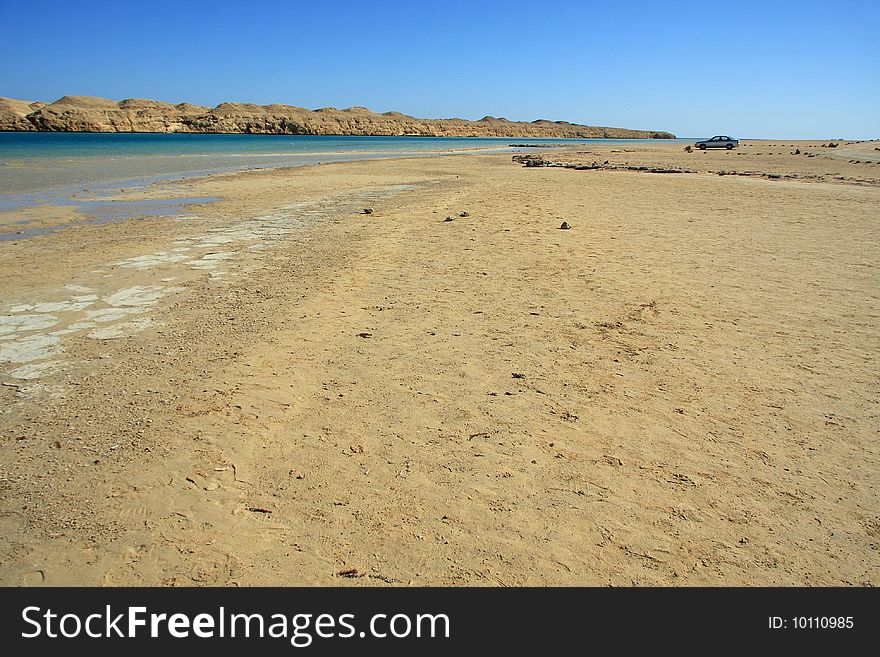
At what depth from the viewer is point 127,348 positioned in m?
4.46

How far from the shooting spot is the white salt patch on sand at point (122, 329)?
4.69 meters

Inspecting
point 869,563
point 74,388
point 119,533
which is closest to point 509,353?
point 869,563

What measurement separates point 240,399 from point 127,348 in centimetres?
148

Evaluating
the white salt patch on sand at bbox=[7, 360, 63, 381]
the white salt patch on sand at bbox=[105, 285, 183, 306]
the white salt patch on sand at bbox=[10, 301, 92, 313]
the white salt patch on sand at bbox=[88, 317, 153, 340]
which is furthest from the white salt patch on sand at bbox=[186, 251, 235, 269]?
the white salt patch on sand at bbox=[7, 360, 63, 381]

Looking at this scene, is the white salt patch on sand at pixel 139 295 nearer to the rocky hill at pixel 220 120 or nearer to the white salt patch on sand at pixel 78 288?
the white salt patch on sand at pixel 78 288

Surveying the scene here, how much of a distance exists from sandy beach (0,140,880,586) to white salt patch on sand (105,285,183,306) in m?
0.05

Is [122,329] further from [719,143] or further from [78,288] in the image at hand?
[719,143]

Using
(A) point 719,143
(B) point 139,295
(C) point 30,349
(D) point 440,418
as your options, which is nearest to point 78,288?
(B) point 139,295

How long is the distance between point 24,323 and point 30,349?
2.48ft

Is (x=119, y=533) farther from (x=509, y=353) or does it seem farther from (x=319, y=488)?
(x=509, y=353)

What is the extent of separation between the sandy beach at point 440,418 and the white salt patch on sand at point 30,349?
29mm

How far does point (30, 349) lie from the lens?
14.4 feet
